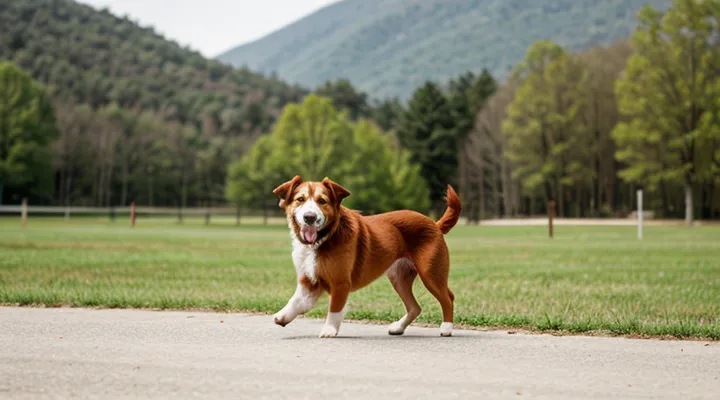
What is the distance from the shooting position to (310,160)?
5616 cm

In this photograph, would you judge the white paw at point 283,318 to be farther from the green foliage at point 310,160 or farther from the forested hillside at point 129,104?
the forested hillside at point 129,104

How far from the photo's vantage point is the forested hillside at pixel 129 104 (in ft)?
322

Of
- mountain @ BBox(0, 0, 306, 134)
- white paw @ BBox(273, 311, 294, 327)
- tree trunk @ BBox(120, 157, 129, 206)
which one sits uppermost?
mountain @ BBox(0, 0, 306, 134)

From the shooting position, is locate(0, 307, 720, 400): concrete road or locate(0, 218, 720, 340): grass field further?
locate(0, 218, 720, 340): grass field

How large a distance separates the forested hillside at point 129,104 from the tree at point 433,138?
27.7m

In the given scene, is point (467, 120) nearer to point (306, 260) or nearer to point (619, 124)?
point (619, 124)

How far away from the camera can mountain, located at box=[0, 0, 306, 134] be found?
133 metres

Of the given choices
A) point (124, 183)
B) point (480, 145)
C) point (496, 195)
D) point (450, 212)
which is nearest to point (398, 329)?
point (450, 212)

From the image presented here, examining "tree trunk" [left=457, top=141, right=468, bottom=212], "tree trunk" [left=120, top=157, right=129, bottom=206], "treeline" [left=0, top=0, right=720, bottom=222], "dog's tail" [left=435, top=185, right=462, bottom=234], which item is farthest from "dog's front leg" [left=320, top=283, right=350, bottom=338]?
"tree trunk" [left=120, top=157, right=129, bottom=206]

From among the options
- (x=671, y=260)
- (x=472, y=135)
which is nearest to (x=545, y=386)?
(x=671, y=260)

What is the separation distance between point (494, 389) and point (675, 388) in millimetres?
1140

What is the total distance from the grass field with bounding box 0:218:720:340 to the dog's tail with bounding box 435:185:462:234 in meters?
1.42

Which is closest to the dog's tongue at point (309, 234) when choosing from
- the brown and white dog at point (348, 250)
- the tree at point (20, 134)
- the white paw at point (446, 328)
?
the brown and white dog at point (348, 250)

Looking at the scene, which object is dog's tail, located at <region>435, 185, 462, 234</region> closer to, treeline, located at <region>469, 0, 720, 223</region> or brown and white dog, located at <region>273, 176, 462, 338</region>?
brown and white dog, located at <region>273, 176, 462, 338</region>
